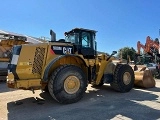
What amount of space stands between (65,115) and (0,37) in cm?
1107

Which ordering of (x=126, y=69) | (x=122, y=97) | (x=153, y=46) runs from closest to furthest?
(x=122, y=97) < (x=126, y=69) < (x=153, y=46)

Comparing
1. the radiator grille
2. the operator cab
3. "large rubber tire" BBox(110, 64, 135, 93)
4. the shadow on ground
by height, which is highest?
the operator cab

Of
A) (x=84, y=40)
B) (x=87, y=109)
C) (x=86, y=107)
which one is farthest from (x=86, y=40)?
(x=87, y=109)

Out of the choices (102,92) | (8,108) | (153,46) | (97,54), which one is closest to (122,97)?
(102,92)

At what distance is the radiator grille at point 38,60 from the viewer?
6746mm

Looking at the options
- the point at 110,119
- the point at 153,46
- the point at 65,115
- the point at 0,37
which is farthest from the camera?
the point at 153,46

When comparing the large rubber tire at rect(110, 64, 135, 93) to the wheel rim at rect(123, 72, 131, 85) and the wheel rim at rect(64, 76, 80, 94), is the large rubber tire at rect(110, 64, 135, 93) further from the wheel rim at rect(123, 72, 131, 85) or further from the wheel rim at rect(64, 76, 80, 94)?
the wheel rim at rect(64, 76, 80, 94)

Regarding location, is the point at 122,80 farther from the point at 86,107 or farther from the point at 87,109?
the point at 87,109

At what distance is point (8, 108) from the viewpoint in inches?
264

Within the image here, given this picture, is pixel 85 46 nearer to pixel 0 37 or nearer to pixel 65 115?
pixel 65 115

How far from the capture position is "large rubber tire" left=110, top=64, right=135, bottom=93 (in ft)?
28.8

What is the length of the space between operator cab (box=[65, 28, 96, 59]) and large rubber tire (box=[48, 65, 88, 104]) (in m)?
1.21

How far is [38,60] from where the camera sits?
6797 millimetres

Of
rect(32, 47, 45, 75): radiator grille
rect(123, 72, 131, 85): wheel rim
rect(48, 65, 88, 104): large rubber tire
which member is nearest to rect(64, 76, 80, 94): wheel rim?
rect(48, 65, 88, 104): large rubber tire
